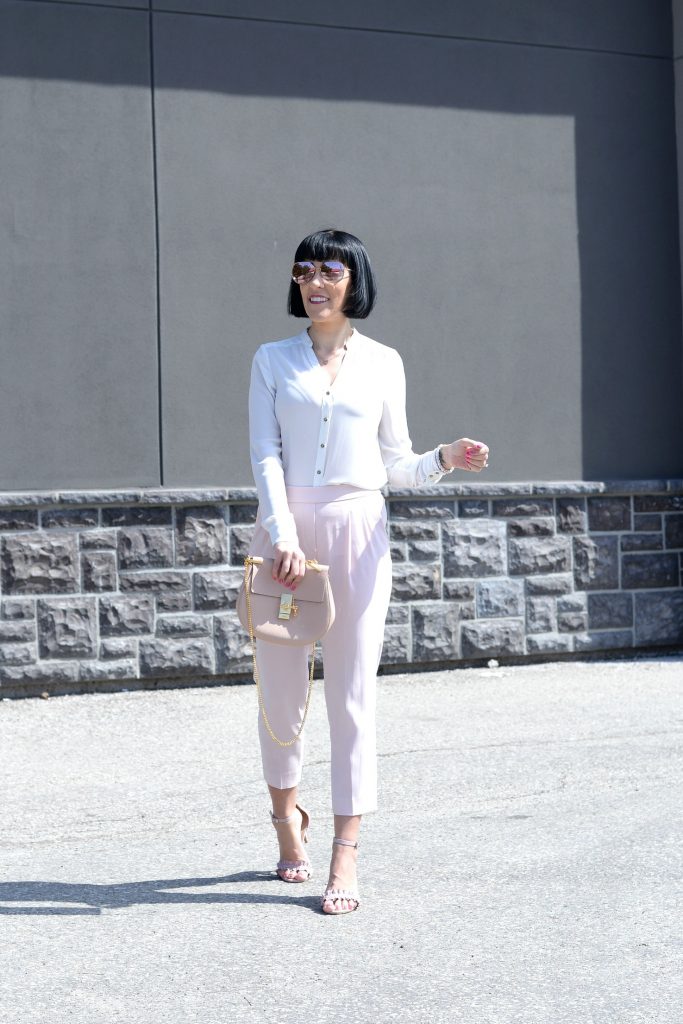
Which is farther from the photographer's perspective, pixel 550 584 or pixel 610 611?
pixel 610 611

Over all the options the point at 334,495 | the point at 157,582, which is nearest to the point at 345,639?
the point at 334,495

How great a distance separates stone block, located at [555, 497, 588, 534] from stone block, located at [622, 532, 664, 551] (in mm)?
312

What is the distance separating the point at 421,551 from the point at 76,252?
266cm

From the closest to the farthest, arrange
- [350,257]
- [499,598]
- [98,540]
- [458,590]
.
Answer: [350,257] < [98,540] < [458,590] < [499,598]

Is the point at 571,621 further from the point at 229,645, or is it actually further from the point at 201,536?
the point at 201,536

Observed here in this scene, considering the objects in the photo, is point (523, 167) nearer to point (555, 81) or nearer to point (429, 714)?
point (555, 81)

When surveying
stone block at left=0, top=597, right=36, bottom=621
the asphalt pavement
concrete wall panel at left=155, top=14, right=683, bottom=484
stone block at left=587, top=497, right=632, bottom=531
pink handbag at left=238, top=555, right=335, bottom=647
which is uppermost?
concrete wall panel at left=155, top=14, right=683, bottom=484

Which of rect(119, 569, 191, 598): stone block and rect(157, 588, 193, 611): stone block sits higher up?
rect(119, 569, 191, 598): stone block

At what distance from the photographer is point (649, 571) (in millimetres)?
8688

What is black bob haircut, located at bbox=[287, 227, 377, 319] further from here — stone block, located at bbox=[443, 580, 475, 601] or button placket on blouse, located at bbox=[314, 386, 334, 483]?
stone block, located at bbox=[443, 580, 475, 601]

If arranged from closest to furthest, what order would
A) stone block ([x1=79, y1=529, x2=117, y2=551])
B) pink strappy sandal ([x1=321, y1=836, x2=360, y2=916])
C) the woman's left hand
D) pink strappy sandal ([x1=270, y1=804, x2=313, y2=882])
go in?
1. pink strappy sandal ([x1=321, y1=836, x2=360, y2=916])
2. the woman's left hand
3. pink strappy sandal ([x1=270, y1=804, x2=313, y2=882])
4. stone block ([x1=79, y1=529, x2=117, y2=551])

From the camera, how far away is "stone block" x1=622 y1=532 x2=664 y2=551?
8617mm

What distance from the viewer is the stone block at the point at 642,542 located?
8617 mm

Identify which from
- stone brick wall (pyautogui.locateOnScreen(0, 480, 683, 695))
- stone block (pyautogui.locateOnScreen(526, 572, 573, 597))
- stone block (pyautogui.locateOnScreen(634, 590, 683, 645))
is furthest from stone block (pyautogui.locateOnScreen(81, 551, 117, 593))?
stone block (pyautogui.locateOnScreen(634, 590, 683, 645))
